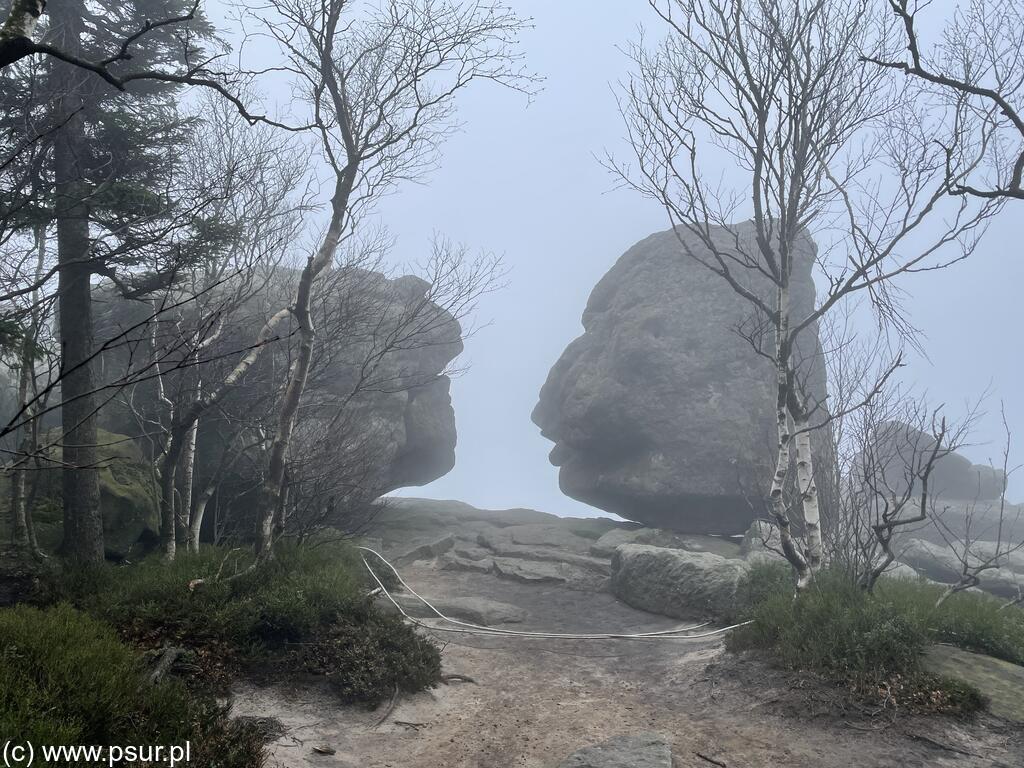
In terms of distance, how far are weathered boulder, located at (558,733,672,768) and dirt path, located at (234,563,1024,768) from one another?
0.21 metres

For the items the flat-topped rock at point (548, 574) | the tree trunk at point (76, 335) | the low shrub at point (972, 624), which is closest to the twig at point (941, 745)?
the low shrub at point (972, 624)

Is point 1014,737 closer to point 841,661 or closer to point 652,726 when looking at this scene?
point 841,661

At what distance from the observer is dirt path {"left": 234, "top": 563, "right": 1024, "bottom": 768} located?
577 centimetres

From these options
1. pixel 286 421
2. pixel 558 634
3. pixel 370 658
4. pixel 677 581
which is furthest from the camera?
pixel 677 581

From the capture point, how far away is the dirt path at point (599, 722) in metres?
5.77

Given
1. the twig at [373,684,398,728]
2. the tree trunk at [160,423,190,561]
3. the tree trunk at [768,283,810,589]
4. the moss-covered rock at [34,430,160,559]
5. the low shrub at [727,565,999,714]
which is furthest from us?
the moss-covered rock at [34,430,160,559]

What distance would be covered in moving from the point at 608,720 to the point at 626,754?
1239mm

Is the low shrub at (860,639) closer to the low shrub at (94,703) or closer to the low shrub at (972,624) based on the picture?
the low shrub at (972,624)

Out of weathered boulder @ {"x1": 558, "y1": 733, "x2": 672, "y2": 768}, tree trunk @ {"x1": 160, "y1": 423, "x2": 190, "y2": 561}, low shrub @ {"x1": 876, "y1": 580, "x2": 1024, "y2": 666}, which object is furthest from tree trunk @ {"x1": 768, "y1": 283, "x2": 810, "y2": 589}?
tree trunk @ {"x1": 160, "y1": 423, "x2": 190, "y2": 561}

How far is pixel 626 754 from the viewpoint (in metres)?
5.79

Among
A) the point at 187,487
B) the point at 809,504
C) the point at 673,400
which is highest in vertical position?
the point at 673,400

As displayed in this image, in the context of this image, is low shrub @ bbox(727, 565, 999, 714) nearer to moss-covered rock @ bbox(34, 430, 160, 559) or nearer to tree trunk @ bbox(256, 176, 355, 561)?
tree trunk @ bbox(256, 176, 355, 561)

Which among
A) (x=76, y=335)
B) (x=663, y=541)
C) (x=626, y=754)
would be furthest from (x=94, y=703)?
(x=663, y=541)

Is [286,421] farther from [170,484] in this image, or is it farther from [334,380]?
[334,380]
